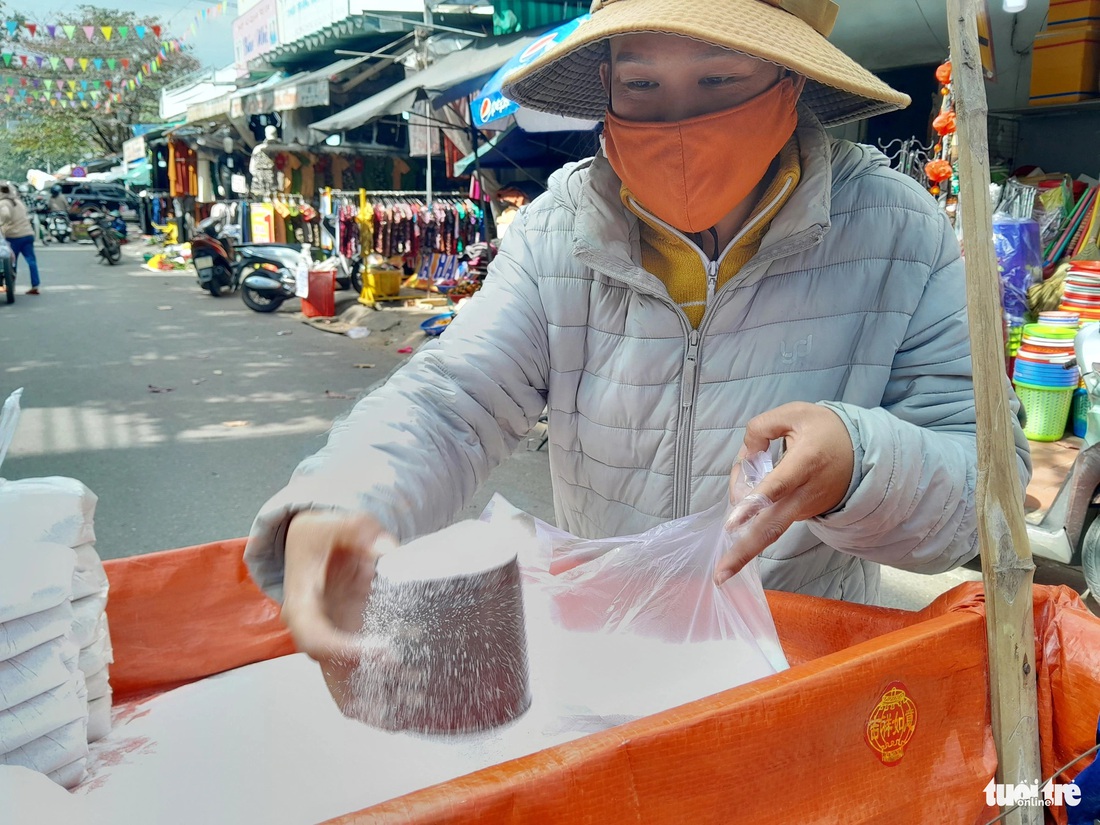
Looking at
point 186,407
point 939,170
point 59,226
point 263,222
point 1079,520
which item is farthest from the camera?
point 59,226

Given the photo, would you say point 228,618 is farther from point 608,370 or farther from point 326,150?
point 326,150

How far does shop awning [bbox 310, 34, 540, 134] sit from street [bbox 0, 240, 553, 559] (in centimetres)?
225

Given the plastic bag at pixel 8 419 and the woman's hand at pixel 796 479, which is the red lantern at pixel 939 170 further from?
the plastic bag at pixel 8 419

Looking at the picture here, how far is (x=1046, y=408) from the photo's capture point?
423 centimetres

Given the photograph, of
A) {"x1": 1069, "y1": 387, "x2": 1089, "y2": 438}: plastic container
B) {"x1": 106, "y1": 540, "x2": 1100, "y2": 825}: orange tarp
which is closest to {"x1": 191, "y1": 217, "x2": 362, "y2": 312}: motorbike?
{"x1": 1069, "y1": 387, "x2": 1089, "y2": 438}: plastic container

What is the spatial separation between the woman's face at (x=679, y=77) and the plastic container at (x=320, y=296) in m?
9.33

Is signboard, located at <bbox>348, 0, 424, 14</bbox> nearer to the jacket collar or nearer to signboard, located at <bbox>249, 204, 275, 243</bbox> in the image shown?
signboard, located at <bbox>249, 204, 275, 243</bbox>

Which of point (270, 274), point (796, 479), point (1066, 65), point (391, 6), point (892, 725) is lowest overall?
point (270, 274)

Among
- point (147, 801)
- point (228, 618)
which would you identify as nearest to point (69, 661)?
point (147, 801)

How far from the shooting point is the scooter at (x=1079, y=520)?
2.88 meters

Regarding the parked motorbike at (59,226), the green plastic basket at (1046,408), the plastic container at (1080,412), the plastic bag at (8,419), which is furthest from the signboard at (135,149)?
the plastic bag at (8,419)

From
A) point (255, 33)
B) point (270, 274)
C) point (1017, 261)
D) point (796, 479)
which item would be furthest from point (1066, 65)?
point (255, 33)

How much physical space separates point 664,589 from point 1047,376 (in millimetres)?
3824

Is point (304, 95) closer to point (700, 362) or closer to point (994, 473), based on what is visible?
point (700, 362)
